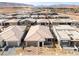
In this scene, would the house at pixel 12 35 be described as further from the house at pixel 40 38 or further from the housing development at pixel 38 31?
the house at pixel 40 38

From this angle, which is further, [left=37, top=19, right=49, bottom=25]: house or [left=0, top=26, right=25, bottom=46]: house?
[left=37, top=19, right=49, bottom=25]: house

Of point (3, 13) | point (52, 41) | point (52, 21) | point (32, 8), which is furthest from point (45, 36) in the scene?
point (3, 13)

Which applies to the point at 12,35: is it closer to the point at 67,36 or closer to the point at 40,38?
the point at 40,38

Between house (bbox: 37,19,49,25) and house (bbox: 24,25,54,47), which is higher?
house (bbox: 37,19,49,25)

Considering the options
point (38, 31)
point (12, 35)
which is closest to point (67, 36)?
point (38, 31)

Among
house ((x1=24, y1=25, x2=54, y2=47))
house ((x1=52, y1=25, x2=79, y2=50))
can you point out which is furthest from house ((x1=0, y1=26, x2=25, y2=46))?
house ((x1=52, y1=25, x2=79, y2=50))

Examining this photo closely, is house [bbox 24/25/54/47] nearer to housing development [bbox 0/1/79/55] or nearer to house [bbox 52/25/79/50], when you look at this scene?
housing development [bbox 0/1/79/55]

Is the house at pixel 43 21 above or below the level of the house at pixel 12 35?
above

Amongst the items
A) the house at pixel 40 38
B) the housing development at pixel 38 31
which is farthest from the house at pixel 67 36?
the house at pixel 40 38
